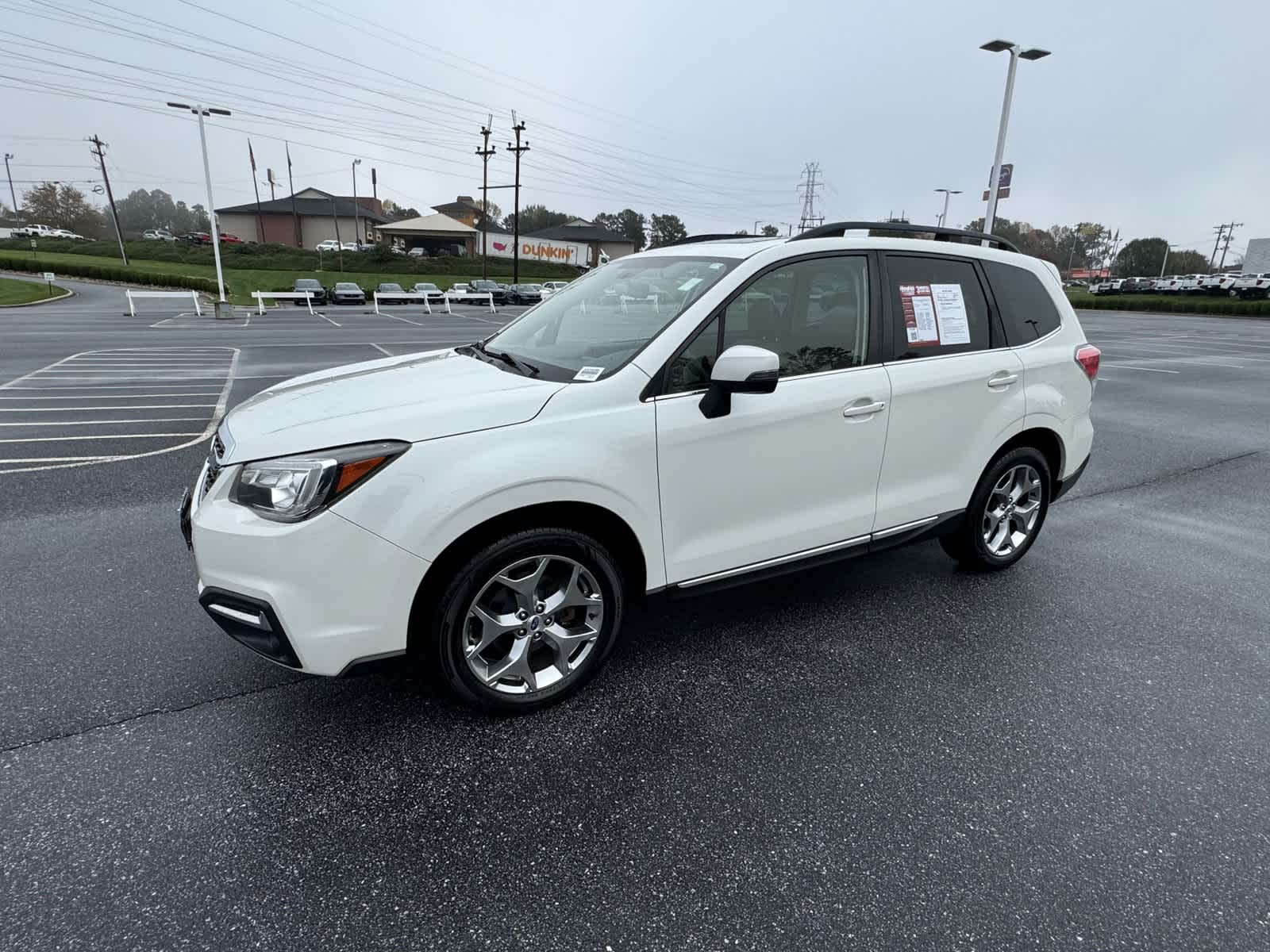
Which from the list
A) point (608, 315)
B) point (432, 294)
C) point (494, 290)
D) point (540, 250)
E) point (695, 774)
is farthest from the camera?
point (540, 250)

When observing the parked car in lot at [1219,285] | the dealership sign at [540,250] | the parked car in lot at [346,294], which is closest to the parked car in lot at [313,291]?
the parked car in lot at [346,294]

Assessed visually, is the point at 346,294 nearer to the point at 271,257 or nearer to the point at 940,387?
the point at 271,257

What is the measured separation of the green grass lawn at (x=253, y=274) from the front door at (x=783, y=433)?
4559 centimetres

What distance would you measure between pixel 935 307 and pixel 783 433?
49.3 inches

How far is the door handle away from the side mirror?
60cm

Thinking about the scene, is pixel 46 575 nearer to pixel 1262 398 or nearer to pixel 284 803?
pixel 284 803

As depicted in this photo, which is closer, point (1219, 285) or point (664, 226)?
point (1219, 285)

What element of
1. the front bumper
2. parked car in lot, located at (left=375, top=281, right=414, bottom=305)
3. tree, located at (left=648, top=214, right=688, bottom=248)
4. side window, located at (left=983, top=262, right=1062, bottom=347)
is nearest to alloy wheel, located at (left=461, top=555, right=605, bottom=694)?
the front bumper

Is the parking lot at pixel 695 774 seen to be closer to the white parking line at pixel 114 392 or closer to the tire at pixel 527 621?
the tire at pixel 527 621

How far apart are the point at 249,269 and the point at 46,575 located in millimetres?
63917

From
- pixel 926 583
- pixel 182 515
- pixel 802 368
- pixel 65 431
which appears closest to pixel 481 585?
pixel 182 515

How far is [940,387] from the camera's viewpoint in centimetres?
350

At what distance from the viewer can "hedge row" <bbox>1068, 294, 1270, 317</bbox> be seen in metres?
41.7

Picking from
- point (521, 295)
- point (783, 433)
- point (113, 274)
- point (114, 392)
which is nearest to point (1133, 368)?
point (783, 433)
